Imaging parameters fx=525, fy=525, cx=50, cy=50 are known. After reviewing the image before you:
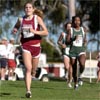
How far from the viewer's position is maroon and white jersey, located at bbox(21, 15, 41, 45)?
434 inches

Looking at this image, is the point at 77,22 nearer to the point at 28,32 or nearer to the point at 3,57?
the point at 28,32

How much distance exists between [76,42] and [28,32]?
121 inches

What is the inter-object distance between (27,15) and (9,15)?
36.4 meters

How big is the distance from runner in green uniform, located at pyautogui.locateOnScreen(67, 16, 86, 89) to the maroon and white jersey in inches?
103

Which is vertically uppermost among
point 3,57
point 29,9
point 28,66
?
point 29,9

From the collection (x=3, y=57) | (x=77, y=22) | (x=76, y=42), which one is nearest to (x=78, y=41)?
(x=76, y=42)

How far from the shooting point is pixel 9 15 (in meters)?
47.3

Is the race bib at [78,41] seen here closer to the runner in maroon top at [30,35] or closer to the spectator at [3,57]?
the runner in maroon top at [30,35]

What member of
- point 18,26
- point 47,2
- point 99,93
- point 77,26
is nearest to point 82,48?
point 77,26

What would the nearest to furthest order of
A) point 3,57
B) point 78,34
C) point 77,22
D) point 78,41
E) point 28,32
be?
point 28,32 < point 77,22 < point 78,34 < point 78,41 < point 3,57

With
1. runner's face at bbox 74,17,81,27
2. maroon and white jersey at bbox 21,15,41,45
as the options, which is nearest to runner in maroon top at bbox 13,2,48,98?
maroon and white jersey at bbox 21,15,41,45

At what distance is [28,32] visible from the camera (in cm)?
1099

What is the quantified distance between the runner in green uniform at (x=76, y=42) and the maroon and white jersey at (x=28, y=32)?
8.56 ft

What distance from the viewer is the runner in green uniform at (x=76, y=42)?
539 inches
